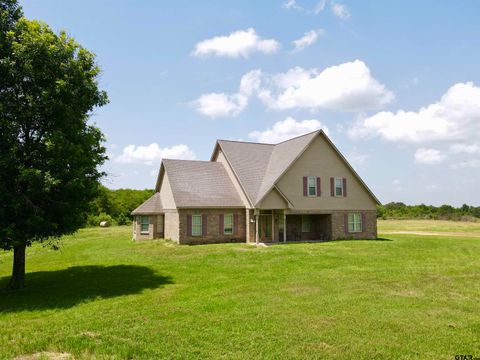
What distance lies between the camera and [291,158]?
29656mm

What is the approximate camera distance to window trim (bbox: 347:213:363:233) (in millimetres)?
31812

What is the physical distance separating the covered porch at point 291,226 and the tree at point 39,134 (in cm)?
1543

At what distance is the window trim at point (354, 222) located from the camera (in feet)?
104

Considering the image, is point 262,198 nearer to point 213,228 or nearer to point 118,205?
point 213,228

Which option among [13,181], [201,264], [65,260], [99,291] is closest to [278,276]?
[201,264]

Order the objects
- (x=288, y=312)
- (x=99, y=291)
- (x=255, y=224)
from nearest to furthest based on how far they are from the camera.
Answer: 1. (x=288, y=312)
2. (x=99, y=291)
3. (x=255, y=224)

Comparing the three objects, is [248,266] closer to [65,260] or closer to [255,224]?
[255,224]

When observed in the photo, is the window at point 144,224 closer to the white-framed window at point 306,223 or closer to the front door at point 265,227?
the front door at point 265,227

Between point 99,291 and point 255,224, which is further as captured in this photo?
point 255,224

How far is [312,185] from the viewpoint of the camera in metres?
30.2

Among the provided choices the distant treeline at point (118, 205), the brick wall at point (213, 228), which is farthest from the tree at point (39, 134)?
the distant treeline at point (118, 205)

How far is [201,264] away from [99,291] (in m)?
5.85

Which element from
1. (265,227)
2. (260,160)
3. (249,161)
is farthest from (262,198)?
(260,160)

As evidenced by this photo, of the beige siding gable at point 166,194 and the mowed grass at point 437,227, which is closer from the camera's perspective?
the beige siding gable at point 166,194
